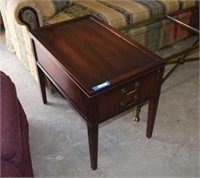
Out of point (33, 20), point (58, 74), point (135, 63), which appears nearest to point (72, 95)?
point (58, 74)

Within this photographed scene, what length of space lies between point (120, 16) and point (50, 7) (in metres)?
0.49

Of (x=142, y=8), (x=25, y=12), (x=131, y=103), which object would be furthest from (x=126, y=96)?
(x=142, y=8)

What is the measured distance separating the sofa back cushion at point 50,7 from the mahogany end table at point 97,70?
0.36 m

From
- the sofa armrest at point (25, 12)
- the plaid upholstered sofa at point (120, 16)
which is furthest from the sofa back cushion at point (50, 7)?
the sofa armrest at point (25, 12)

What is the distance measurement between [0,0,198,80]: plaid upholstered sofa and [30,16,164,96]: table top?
0.31 m

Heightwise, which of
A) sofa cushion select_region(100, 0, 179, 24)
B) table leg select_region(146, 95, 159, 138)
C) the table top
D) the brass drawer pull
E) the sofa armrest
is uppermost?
the sofa armrest

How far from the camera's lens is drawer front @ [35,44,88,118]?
3.28 feet

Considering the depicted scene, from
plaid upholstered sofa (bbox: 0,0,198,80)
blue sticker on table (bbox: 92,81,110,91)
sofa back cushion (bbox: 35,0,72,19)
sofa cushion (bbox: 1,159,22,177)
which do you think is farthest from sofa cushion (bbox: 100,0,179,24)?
sofa cushion (bbox: 1,159,22,177)

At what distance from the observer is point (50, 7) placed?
162cm

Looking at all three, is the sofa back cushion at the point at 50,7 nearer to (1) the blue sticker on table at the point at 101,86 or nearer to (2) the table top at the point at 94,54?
(2) the table top at the point at 94,54

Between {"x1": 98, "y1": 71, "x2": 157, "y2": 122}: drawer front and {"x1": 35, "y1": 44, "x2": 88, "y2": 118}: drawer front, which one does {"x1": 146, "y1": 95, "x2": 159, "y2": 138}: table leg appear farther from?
{"x1": 35, "y1": 44, "x2": 88, "y2": 118}: drawer front

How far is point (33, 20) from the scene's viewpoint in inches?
56.3

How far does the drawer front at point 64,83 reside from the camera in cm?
100

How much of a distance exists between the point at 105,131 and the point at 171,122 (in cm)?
42
